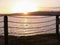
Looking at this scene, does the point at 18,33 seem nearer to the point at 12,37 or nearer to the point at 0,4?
the point at 12,37

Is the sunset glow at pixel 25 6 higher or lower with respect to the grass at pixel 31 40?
higher

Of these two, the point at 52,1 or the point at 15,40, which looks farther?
the point at 52,1

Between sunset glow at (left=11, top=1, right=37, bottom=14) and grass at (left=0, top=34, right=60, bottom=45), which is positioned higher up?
sunset glow at (left=11, top=1, right=37, bottom=14)

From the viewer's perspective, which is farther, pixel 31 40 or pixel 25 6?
pixel 25 6

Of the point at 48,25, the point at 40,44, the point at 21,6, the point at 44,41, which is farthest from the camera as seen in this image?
the point at 21,6

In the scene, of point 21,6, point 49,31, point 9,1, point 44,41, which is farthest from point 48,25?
point 9,1

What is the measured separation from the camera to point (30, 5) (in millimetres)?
2787

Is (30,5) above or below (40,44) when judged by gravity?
above

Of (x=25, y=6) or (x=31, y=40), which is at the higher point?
(x=25, y=6)

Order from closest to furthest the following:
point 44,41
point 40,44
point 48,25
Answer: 1. point 40,44
2. point 44,41
3. point 48,25

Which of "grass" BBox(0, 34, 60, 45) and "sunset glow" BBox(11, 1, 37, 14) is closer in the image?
"grass" BBox(0, 34, 60, 45)

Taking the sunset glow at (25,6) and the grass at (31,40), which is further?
the sunset glow at (25,6)

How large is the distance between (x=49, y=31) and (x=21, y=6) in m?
0.63

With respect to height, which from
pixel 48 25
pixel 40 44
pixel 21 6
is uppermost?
pixel 21 6
